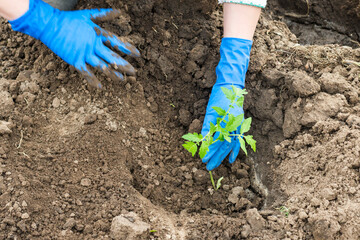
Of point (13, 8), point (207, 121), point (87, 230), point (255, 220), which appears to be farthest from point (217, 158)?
point (13, 8)

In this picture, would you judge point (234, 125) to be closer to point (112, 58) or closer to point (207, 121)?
point (207, 121)

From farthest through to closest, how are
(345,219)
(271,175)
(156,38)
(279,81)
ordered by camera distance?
(156,38) → (279,81) → (271,175) → (345,219)

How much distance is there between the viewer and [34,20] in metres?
2.53

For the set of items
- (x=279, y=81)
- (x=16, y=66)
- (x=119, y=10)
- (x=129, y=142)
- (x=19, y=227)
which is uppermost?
(x=119, y=10)

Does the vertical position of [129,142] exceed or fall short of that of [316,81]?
it falls short

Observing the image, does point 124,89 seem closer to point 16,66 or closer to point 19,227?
point 16,66

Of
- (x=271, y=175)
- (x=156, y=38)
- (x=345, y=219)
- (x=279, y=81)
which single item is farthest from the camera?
(x=156, y=38)

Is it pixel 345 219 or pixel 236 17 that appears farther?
pixel 236 17

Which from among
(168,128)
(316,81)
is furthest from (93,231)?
(316,81)

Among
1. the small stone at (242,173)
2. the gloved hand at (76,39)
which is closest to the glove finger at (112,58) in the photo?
the gloved hand at (76,39)

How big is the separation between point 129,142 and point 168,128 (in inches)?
14.4

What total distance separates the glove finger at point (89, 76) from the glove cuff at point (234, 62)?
0.89m

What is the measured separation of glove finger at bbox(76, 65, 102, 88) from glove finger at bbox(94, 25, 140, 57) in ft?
0.85

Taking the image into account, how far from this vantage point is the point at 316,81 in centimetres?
262
